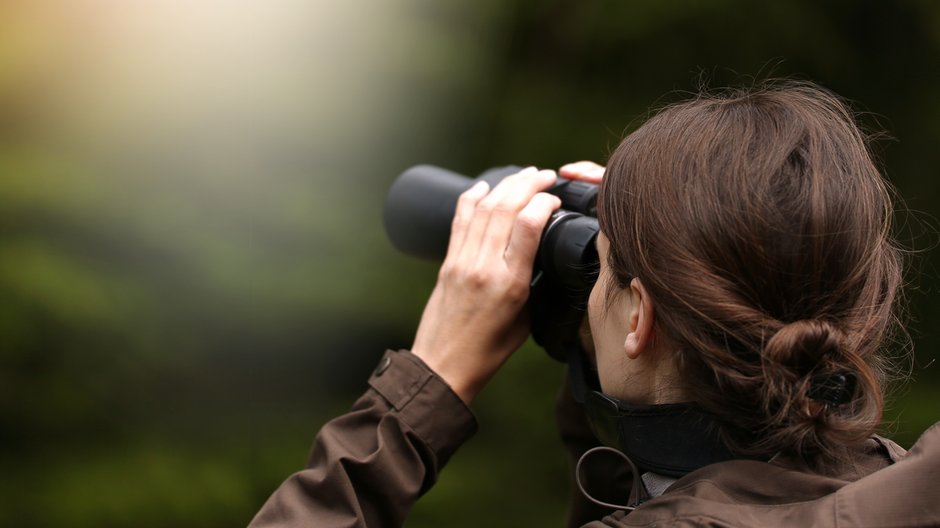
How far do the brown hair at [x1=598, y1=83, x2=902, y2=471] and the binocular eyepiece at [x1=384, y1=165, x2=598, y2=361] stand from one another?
17cm

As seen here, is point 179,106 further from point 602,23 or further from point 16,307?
point 602,23

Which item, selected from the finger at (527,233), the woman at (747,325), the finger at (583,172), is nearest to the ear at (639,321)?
the woman at (747,325)

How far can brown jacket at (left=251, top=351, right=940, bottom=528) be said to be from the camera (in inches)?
26.0

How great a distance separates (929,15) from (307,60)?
1.20 metres

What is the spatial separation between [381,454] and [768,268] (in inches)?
15.6

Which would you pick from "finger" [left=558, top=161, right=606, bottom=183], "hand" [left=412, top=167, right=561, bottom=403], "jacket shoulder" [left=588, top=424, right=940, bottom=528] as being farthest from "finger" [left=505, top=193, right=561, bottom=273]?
"jacket shoulder" [left=588, top=424, right=940, bottom=528]

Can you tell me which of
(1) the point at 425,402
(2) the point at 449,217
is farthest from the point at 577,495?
(2) the point at 449,217

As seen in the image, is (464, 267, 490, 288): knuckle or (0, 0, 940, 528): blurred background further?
(0, 0, 940, 528): blurred background

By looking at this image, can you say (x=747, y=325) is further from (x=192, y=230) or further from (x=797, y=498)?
(x=192, y=230)

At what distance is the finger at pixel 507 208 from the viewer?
1.01m

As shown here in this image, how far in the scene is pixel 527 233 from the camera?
38.9 inches

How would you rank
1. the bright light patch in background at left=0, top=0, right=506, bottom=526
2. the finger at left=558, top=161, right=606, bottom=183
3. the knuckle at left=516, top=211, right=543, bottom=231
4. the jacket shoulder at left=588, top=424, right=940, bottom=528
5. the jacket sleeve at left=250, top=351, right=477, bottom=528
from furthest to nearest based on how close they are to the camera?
the bright light patch in background at left=0, top=0, right=506, bottom=526 → the finger at left=558, top=161, right=606, bottom=183 → the knuckle at left=516, top=211, right=543, bottom=231 → the jacket sleeve at left=250, top=351, right=477, bottom=528 → the jacket shoulder at left=588, top=424, right=940, bottom=528

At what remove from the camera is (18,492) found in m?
1.78

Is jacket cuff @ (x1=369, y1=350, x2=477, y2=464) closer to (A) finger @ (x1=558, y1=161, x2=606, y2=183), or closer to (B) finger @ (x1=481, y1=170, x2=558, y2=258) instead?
(B) finger @ (x1=481, y1=170, x2=558, y2=258)
